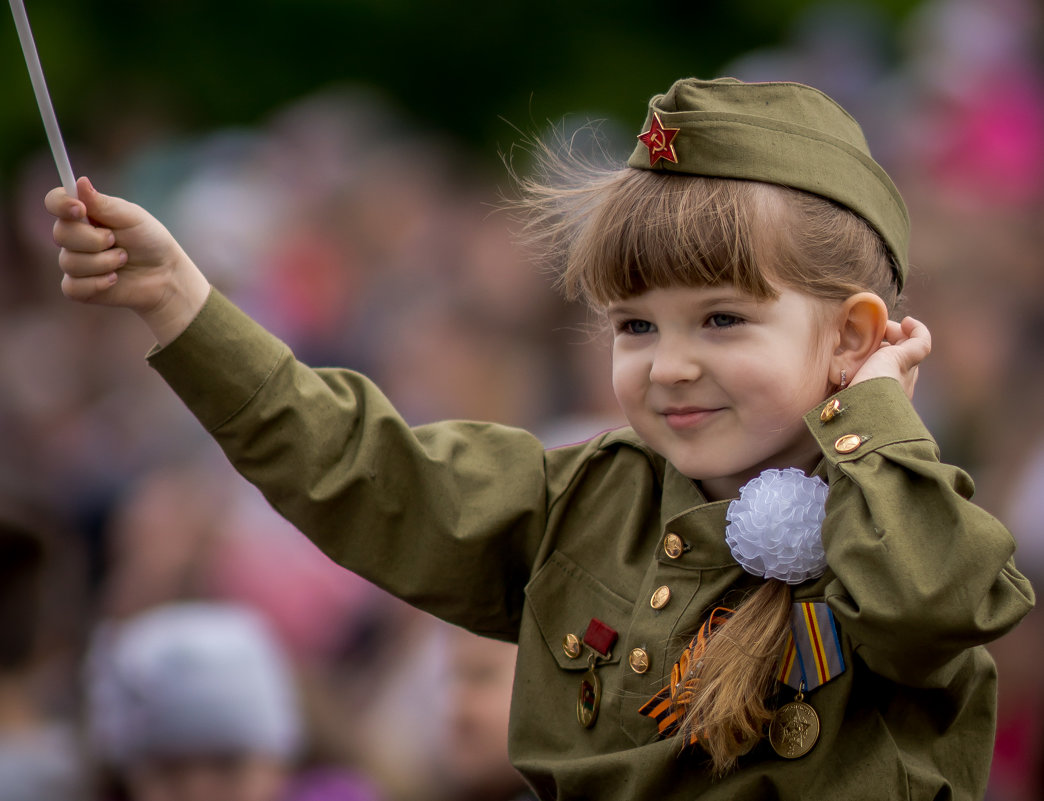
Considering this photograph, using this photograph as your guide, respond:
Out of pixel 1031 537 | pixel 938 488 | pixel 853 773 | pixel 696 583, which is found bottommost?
pixel 1031 537

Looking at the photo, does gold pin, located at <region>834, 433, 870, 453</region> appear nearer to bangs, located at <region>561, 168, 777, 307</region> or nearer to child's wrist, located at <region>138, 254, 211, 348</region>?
bangs, located at <region>561, 168, 777, 307</region>

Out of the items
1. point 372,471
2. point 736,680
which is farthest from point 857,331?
point 372,471

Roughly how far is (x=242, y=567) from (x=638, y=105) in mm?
5993

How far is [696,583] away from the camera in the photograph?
2.47m

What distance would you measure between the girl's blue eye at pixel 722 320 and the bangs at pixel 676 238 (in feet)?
0.17

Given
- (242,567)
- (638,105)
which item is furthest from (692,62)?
(242,567)

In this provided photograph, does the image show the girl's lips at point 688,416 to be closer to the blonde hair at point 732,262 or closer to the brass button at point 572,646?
the blonde hair at point 732,262

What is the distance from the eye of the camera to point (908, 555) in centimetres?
217

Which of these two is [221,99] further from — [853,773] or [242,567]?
[853,773]

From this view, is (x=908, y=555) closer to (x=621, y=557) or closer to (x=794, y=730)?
(x=794, y=730)

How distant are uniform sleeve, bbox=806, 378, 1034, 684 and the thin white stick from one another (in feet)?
4.02

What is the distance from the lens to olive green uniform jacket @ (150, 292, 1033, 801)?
219 cm

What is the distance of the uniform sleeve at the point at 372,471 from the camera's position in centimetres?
253

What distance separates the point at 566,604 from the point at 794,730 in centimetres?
48
